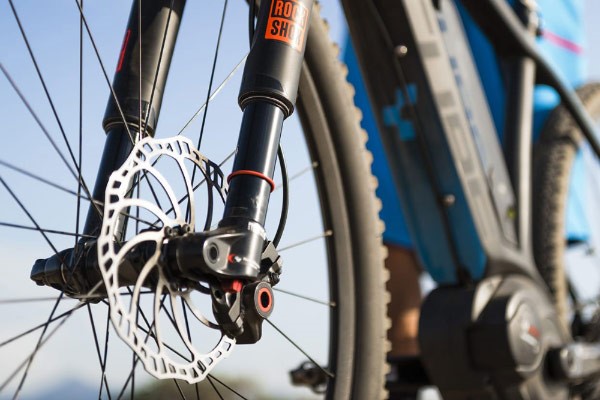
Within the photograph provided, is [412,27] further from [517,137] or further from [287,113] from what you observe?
[287,113]

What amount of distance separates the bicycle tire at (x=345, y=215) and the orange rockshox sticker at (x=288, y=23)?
0.75 ft

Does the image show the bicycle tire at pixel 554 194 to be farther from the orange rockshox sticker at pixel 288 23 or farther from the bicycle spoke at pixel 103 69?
the bicycle spoke at pixel 103 69

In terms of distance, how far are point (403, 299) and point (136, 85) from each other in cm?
128

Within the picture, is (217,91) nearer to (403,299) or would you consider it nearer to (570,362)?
(570,362)

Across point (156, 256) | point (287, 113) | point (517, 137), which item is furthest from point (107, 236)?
point (517, 137)

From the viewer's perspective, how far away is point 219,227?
749 millimetres

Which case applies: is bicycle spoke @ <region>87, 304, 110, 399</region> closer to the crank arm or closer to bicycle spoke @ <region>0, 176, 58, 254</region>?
bicycle spoke @ <region>0, 176, 58, 254</region>

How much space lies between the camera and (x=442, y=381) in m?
1.45

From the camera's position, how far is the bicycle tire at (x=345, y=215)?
1.10 m

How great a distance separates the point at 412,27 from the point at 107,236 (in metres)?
0.95

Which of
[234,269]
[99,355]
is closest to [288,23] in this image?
[234,269]

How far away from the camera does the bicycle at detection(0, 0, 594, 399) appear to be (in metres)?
0.70

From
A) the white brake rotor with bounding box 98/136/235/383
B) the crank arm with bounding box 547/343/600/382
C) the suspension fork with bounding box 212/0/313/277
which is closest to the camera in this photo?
the white brake rotor with bounding box 98/136/235/383

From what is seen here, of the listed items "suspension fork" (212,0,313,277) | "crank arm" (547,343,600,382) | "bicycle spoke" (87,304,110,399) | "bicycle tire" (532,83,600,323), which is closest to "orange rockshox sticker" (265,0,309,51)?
"suspension fork" (212,0,313,277)
